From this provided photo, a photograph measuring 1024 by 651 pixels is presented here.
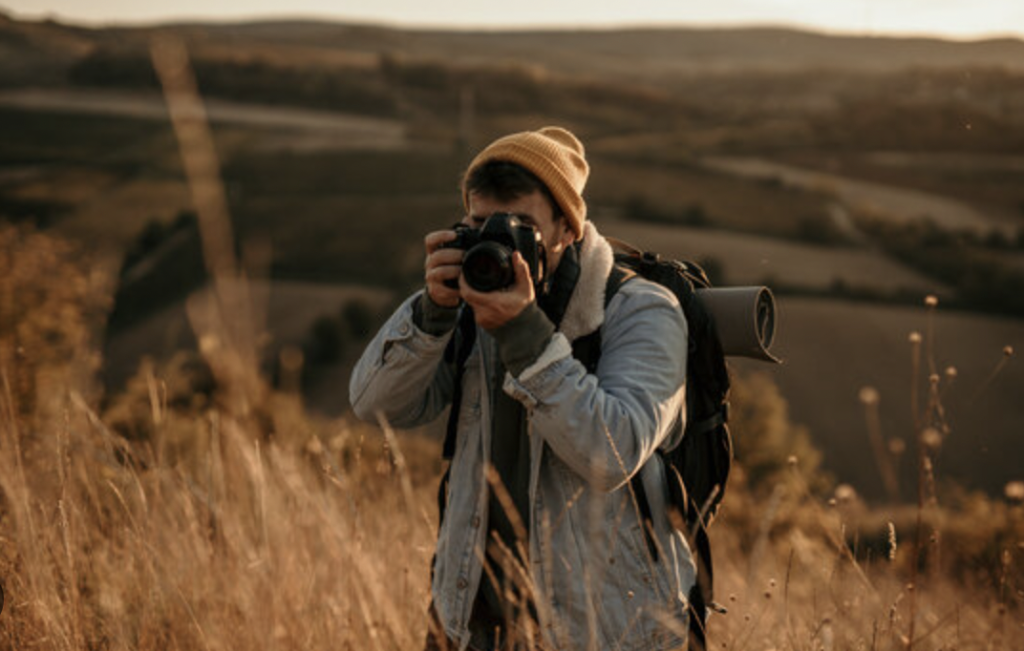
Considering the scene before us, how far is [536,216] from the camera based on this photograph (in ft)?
5.31

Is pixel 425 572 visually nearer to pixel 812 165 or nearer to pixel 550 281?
pixel 550 281

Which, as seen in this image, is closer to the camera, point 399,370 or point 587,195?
point 399,370

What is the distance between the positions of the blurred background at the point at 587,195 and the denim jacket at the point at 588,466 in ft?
1.69

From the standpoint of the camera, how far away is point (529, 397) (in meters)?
1.46

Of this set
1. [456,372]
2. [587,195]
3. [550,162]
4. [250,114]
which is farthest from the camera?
[250,114]

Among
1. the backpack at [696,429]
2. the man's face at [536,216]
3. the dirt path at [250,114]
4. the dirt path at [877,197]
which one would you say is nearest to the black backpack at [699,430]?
the backpack at [696,429]

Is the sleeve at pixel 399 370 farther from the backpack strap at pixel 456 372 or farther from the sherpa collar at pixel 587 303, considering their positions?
the sherpa collar at pixel 587 303

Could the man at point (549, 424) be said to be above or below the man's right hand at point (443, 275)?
below

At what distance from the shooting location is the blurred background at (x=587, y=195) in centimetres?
2444

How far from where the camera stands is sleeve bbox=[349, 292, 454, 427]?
1667mm

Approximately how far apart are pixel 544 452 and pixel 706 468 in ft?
1.10

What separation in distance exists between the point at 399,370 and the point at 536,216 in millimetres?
405

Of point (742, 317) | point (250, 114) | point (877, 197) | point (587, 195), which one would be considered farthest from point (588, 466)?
point (250, 114)

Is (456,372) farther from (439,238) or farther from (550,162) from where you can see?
(550,162)
